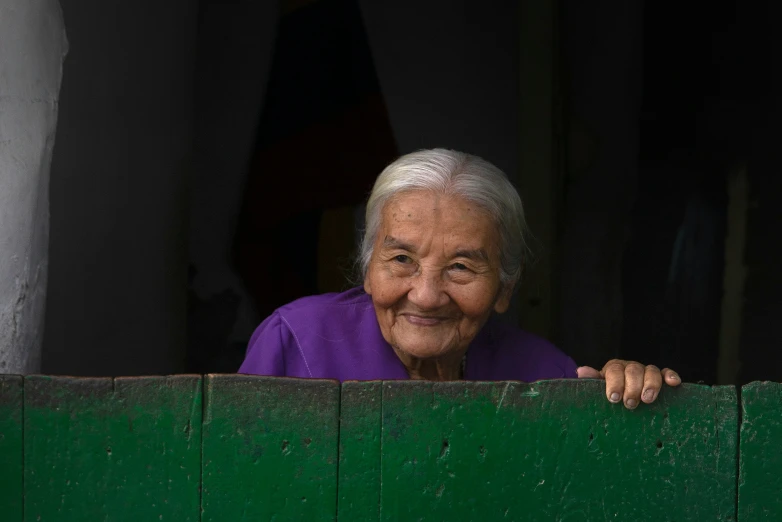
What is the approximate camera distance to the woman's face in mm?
1928

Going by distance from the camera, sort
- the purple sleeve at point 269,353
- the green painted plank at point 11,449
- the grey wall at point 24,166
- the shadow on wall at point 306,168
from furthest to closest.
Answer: the shadow on wall at point 306,168 < the purple sleeve at point 269,353 < the grey wall at point 24,166 < the green painted plank at point 11,449

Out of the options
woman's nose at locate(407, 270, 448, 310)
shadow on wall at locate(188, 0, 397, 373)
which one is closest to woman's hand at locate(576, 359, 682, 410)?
woman's nose at locate(407, 270, 448, 310)

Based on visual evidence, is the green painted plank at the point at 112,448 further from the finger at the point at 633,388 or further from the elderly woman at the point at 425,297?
the finger at the point at 633,388

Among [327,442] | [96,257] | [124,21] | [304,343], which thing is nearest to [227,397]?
[327,442]

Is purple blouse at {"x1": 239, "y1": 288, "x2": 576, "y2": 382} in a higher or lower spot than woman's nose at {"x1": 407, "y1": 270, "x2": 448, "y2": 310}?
lower

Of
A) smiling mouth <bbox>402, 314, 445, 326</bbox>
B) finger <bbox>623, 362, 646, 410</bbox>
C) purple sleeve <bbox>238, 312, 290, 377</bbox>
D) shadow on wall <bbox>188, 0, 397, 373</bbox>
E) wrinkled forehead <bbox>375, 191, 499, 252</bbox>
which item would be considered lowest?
finger <bbox>623, 362, 646, 410</bbox>

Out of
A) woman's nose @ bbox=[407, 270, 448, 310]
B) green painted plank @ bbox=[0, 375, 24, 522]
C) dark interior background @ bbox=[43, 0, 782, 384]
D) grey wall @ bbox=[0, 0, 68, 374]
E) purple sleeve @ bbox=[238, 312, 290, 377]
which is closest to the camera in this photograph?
green painted plank @ bbox=[0, 375, 24, 522]

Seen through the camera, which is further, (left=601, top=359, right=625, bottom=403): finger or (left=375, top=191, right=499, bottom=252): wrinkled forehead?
(left=375, top=191, right=499, bottom=252): wrinkled forehead

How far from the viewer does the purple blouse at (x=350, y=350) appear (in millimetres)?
2076

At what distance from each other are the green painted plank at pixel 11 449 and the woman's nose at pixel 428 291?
81 centimetres

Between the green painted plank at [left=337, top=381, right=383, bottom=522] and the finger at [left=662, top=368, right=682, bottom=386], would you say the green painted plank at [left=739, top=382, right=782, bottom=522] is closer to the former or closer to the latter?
the finger at [left=662, top=368, right=682, bottom=386]

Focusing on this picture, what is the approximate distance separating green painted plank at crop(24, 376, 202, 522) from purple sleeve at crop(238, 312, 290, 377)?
0.59 meters

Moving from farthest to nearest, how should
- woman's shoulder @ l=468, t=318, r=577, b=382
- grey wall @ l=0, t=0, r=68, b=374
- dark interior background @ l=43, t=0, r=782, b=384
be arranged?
dark interior background @ l=43, t=0, r=782, b=384, woman's shoulder @ l=468, t=318, r=577, b=382, grey wall @ l=0, t=0, r=68, b=374

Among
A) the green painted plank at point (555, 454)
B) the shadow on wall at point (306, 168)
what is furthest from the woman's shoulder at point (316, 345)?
the shadow on wall at point (306, 168)
